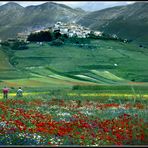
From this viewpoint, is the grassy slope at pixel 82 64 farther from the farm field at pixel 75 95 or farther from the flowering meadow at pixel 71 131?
the flowering meadow at pixel 71 131

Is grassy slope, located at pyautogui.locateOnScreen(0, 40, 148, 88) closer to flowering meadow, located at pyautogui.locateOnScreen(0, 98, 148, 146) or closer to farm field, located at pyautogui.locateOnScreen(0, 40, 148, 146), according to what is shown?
farm field, located at pyautogui.locateOnScreen(0, 40, 148, 146)

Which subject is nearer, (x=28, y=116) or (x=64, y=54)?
(x=28, y=116)

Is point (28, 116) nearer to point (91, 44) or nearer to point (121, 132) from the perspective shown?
Result: point (121, 132)

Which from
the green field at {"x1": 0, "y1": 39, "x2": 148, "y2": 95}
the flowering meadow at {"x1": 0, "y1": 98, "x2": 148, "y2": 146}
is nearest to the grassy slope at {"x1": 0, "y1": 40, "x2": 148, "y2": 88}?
the green field at {"x1": 0, "y1": 39, "x2": 148, "y2": 95}

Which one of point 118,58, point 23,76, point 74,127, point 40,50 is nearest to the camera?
point 74,127

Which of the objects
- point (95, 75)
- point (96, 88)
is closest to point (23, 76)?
point (95, 75)

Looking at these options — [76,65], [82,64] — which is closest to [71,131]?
[76,65]

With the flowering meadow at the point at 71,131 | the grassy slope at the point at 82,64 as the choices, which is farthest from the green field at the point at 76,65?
the flowering meadow at the point at 71,131

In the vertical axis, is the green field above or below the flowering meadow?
below
